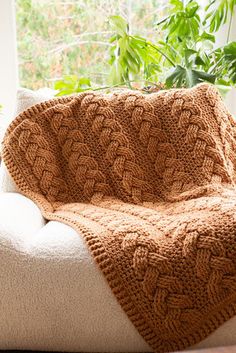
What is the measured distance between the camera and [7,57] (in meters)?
2.42

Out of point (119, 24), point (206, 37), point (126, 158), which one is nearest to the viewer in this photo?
point (126, 158)

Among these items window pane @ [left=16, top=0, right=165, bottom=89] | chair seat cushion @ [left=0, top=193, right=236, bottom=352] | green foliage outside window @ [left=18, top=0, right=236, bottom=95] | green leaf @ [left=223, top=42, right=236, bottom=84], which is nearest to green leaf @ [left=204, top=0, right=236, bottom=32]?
green foliage outside window @ [left=18, top=0, right=236, bottom=95]

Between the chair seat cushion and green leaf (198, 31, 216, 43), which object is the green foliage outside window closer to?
green leaf (198, 31, 216, 43)

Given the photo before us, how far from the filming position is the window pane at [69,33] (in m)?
2.44

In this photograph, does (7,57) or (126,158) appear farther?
(7,57)

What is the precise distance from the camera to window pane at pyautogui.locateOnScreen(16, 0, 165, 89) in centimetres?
244

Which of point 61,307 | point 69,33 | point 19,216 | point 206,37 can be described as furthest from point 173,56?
point 61,307

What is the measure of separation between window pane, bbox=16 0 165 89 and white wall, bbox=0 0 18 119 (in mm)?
69

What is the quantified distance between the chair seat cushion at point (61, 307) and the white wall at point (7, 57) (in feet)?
4.98

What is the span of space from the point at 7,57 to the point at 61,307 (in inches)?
69.5

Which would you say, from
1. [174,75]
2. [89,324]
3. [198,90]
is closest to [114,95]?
[198,90]

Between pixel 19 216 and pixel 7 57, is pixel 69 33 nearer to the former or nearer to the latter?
pixel 7 57

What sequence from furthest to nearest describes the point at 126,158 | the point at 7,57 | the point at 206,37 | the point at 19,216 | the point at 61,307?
the point at 7,57 → the point at 206,37 → the point at 126,158 → the point at 19,216 → the point at 61,307

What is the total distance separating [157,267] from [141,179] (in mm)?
525
